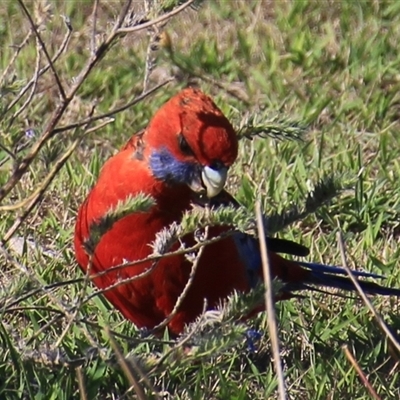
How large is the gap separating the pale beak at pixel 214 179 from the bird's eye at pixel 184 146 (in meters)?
0.07

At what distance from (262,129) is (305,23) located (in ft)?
9.22

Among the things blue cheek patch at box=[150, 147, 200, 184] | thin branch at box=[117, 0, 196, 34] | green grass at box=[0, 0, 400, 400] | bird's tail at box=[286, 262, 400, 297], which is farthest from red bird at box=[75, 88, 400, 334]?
thin branch at box=[117, 0, 196, 34]

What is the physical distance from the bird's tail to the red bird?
0.35 metres

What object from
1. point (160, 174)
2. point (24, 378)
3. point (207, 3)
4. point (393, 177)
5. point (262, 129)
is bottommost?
point (393, 177)

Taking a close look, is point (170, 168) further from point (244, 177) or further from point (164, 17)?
point (244, 177)

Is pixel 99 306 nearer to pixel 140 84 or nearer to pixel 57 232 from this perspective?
pixel 57 232

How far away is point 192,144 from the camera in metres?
2.94

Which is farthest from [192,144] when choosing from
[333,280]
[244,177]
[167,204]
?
[244,177]

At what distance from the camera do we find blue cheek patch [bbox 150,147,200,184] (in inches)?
117

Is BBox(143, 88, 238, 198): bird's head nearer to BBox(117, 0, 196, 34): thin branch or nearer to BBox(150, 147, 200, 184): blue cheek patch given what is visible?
BBox(150, 147, 200, 184): blue cheek patch

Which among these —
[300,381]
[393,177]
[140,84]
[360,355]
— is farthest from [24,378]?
[140,84]

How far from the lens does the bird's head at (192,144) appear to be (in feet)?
9.46

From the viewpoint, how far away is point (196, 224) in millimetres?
2303

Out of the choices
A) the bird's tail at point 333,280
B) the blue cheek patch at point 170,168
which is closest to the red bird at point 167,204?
the blue cheek patch at point 170,168
